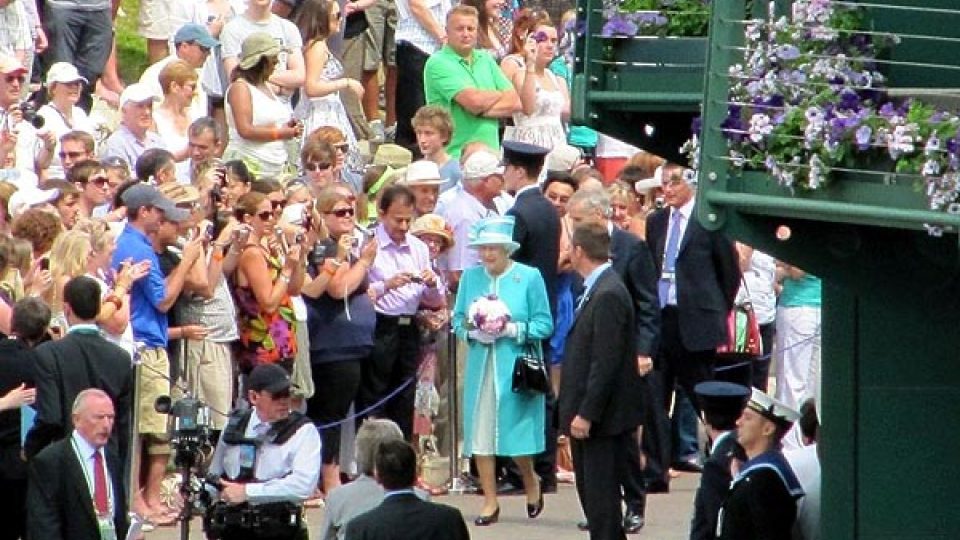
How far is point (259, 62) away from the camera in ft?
57.9

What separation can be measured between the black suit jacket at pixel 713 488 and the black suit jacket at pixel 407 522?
3.81 feet

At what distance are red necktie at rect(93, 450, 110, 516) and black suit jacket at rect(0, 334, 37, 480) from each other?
0.67 m

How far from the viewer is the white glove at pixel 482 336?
1537 centimetres

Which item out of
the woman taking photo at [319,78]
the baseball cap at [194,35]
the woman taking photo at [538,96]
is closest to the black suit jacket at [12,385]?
the baseball cap at [194,35]

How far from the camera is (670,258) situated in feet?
55.0

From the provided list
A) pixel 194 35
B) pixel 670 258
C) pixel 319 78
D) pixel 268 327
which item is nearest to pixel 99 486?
→ pixel 268 327

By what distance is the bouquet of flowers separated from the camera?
15281mm

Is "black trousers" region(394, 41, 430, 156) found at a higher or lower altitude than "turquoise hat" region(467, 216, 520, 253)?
higher

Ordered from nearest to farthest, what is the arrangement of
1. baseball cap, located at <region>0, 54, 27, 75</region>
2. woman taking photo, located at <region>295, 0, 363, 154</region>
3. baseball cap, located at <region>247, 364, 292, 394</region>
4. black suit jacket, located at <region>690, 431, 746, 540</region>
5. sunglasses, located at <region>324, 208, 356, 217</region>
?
black suit jacket, located at <region>690, 431, 746, 540</region> < baseball cap, located at <region>247, 364, 292, 394</region> < sunglasses, located at <region>324, 208, 356, 217</region> < baseball cap, located at <region>0, 54, 27, 75</region> < woman taking photo, located at <region>295, 0, 363, 154</region>

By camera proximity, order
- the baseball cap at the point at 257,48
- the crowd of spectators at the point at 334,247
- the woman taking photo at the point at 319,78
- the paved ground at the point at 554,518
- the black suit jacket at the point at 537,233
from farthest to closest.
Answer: the woman taking photo at the point at 319,78
the baseball cap at the point at 257,48
the black suit jacket at the point at 537,233
the paved ground at the point at 554,518
the crowd of spectators at the point at 334,247

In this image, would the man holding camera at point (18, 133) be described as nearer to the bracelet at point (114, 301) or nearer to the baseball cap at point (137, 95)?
the baseball cap at point (137, 95)

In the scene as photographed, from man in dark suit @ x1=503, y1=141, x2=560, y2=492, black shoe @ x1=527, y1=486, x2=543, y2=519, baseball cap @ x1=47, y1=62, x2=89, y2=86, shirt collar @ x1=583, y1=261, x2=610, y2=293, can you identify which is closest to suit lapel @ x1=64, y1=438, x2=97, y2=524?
shirt collar @ x1=583, y1=261, x2=610, y2=293

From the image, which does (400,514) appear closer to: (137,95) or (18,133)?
(18,133)

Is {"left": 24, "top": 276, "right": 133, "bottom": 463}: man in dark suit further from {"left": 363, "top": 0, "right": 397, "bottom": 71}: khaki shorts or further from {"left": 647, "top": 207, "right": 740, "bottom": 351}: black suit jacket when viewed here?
{"left": 363, "top": 0, "right": 397, "bottom": 71}: khaki shorts
